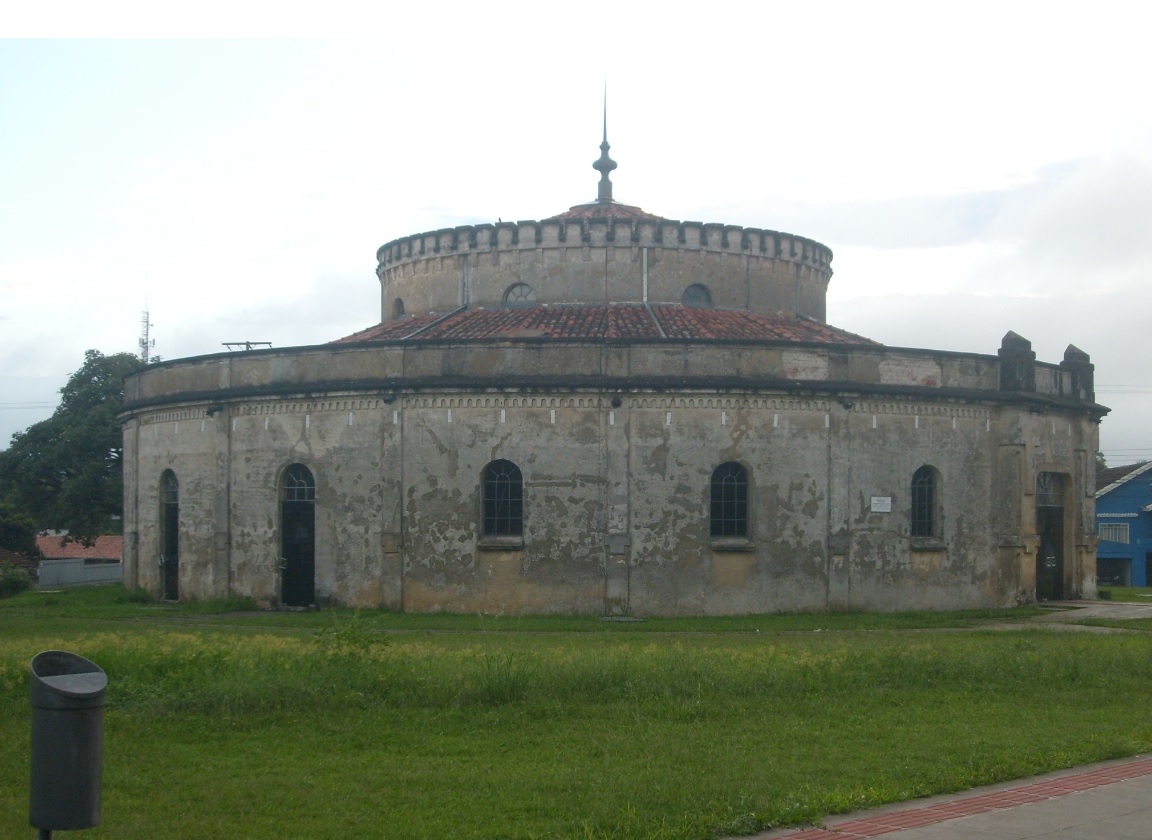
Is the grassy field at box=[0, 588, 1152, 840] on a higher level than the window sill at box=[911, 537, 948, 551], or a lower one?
lower

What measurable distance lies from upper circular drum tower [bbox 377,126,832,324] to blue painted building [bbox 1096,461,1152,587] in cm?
2877

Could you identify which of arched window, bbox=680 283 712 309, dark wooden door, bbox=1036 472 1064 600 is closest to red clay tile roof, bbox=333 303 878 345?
arched window, bbox=680 283 712 309

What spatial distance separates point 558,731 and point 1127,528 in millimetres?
51194

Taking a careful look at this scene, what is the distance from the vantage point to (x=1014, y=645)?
59.9 feet

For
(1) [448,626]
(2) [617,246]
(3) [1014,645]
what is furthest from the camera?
(2) [617,246]

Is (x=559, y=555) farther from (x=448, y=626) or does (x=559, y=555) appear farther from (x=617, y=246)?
(x=617, y=246)

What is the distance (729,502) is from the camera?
2670 centimetres

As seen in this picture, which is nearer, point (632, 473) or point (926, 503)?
point (632, 473)

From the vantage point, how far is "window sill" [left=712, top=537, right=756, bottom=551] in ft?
86.2

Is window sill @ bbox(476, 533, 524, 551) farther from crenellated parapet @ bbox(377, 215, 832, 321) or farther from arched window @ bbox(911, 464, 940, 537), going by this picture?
arched window @ bbox(911, 464, 940, 537)

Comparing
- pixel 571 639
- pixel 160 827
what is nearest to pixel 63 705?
pixel 160 827

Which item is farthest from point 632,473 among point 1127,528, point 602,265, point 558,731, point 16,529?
point 16,529

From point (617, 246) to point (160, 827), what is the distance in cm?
2527

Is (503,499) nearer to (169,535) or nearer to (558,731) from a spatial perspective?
(169,535)
